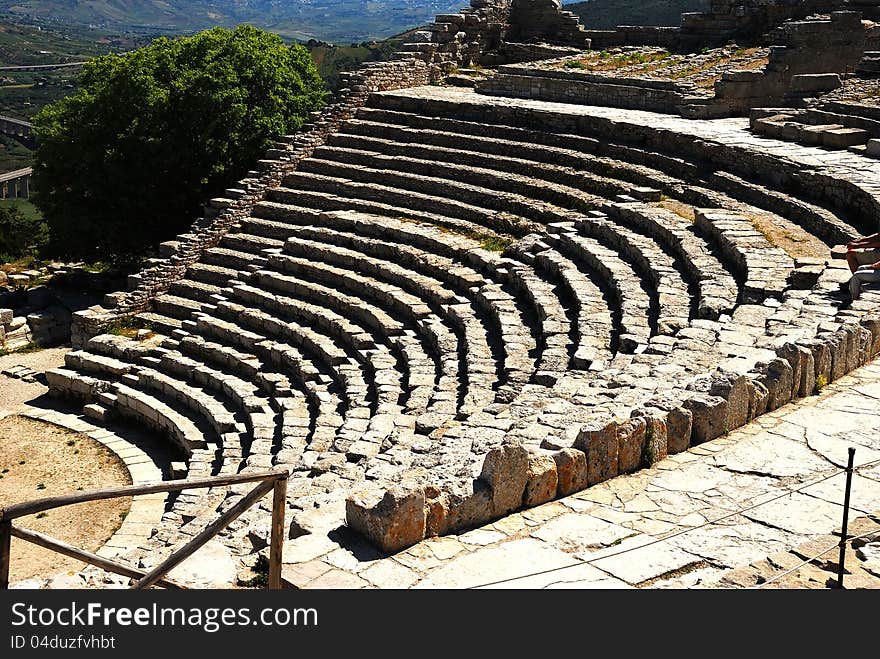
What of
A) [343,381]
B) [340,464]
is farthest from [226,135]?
[340,464]

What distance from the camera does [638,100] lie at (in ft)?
77.4

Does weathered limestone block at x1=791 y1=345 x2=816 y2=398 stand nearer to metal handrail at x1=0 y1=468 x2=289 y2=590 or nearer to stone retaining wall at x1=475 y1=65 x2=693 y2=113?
metal handrail at x1=0 y1=468 x2=289 y2=590

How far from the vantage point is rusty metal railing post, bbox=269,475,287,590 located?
6547mm

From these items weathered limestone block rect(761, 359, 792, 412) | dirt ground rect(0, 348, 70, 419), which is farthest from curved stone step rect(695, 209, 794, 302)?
dirt ground rect(0, 348, 70, 419)

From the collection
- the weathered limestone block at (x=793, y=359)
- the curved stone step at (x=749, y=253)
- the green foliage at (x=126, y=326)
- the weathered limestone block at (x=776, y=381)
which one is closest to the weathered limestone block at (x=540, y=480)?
the weathered limestone block at (x=776, y=381)

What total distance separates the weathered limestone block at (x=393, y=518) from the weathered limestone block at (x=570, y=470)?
131 cm

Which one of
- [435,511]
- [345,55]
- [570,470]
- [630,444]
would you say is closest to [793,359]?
[630,444]

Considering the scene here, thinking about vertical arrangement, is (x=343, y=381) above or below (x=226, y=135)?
below

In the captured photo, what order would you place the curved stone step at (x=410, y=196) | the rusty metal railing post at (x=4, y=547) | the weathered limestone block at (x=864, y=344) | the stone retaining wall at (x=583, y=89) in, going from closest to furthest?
the rusty metal railing post at (x=4, y=547) < the weathered limestone block at (x=864, y=344) < the curved stone step at (x=410, y=196) < the stone retaining wall at (x=583, y=89)

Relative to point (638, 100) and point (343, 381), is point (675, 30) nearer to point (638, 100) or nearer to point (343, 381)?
point (638, 100)

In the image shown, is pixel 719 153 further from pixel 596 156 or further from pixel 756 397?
pixel 756 397

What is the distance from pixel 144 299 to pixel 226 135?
582cm

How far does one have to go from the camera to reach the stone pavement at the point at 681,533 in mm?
6949

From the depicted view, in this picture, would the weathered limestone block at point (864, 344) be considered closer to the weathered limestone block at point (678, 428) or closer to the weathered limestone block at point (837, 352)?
the weathered limestone block at point (837, 352)
